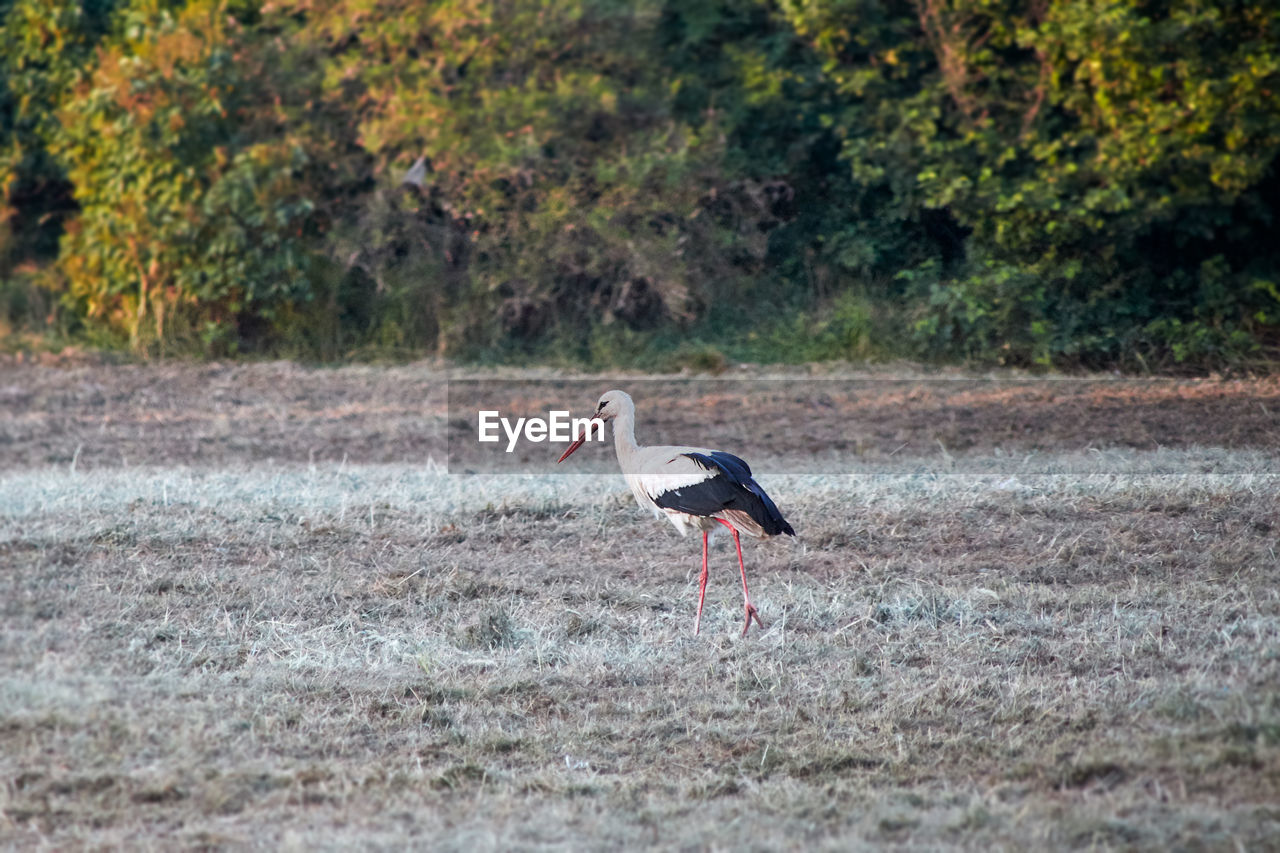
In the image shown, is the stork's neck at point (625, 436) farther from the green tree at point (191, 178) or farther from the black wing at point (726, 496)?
the green tree at point (191, 178)

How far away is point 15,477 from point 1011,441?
254 inches

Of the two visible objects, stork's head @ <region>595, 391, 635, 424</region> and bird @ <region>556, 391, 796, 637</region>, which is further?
stork's head @ <region>595, 391, 635, 424</region>

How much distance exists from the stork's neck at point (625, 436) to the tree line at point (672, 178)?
7.79m

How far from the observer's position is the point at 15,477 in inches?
339

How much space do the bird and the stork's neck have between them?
0.07m

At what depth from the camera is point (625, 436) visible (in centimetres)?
558

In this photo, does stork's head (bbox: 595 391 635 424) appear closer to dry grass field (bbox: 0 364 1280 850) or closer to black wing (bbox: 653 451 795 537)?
black wing (bbox: 653 451 795 537)

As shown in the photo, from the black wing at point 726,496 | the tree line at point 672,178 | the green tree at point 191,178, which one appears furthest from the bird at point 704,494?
the green tree at point 191,178

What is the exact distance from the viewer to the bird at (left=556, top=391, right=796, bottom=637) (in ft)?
16.8

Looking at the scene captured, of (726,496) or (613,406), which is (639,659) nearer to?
(726,496)

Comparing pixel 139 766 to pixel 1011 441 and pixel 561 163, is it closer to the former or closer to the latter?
pixel 1011 441

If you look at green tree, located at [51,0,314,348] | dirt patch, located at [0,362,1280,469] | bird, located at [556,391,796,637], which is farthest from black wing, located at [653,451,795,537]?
green tree, located at [51,0,314,348]

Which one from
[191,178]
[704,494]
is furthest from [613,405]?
[191,178]

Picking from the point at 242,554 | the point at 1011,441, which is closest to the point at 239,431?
the point at 242,554
